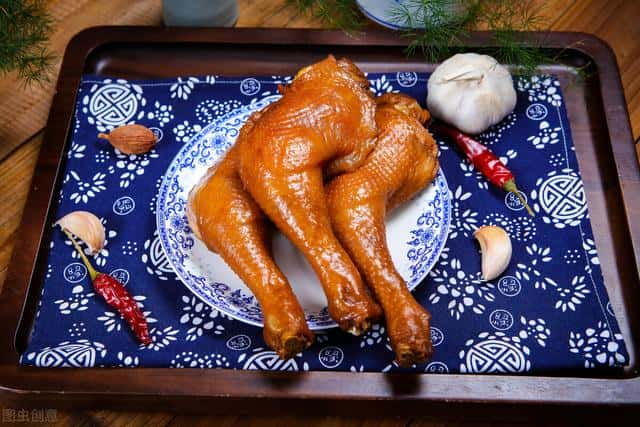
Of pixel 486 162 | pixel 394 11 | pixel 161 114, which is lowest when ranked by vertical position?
pixel 486 162

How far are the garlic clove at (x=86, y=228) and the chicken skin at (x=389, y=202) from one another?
0.55 meters

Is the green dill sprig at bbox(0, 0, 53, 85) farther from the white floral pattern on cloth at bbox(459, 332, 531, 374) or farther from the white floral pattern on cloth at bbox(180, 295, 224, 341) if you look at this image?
the white floral pattern on cloth at bbox(459, 332, 531, 374)

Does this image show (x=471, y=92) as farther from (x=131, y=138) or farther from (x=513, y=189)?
(x=131, y=138)

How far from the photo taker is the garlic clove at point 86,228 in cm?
154

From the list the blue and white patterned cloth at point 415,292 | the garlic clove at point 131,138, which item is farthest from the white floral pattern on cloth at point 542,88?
the garlic clove at point 131,138

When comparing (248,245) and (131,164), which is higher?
(131,164)

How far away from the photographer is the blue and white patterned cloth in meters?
1.39

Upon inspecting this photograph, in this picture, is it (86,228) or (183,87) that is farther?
(183,87)

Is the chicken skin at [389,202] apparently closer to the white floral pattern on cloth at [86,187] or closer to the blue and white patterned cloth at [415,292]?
the blue and white patterned cloth at [415,292]

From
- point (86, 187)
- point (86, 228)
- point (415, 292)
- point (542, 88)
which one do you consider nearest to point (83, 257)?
point (86, 228)

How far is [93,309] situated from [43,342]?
12 cm

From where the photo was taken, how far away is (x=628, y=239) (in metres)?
1.58

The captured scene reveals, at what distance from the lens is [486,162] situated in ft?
5.39

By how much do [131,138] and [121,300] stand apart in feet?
1.42
